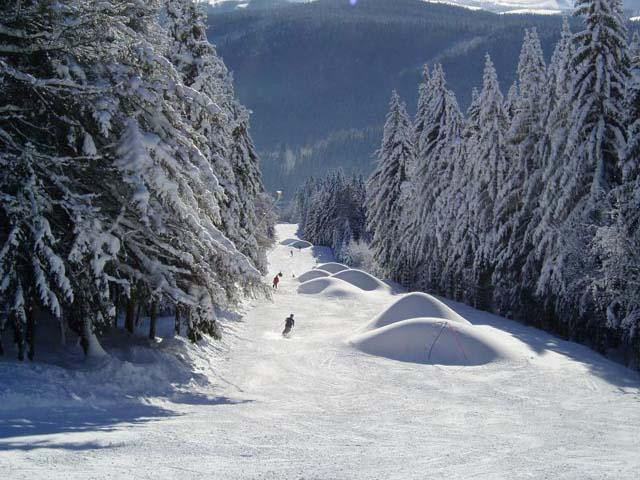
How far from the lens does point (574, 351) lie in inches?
860

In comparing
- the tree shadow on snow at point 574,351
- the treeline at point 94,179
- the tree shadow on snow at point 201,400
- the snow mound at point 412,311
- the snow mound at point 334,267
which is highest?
the treeline at point 94,179

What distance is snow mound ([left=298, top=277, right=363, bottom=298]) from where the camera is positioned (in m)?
36.7

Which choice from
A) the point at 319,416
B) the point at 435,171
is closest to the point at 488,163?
the point at 435,171

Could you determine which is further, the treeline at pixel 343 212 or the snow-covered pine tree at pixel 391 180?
the treeline at pixel 343 212

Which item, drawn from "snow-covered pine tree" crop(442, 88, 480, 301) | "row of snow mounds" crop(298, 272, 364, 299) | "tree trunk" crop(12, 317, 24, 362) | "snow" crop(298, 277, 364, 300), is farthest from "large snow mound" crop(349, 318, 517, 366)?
"snow-covered pine tree" crop(442, 88, 480, 301)

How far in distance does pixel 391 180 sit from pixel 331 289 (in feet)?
42.8

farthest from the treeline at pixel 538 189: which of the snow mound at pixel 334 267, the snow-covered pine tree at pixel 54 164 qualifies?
the snow-covered pine tree at pixel 54 164

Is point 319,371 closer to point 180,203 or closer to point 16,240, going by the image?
point 180,203

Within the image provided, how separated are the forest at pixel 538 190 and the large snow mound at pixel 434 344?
5.08 m

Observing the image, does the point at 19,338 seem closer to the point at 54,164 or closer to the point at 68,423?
the point at 68,423

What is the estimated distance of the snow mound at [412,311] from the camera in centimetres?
2369

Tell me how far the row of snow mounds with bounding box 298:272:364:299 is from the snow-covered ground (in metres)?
15.4

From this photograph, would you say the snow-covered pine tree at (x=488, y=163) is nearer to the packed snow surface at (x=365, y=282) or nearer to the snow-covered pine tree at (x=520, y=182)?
the snow-covered pine tree at (x=520, y=182)

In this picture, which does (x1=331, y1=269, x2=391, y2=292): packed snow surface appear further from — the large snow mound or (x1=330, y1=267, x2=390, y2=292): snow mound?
the large snow mound
